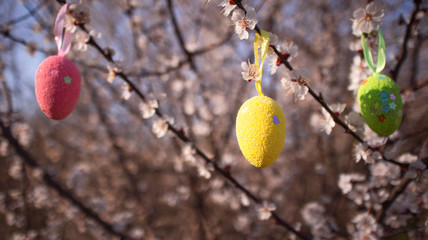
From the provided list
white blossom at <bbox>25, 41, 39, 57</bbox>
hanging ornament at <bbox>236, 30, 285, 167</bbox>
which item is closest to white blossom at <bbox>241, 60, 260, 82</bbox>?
hanging ornament at <bbox>236, 30, 285, 167</bbox>

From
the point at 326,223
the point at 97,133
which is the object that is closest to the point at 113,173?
the point at 97,133

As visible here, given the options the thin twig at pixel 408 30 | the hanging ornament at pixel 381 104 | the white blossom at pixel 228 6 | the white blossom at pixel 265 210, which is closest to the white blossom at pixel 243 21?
the white blossom at pixel 228 6

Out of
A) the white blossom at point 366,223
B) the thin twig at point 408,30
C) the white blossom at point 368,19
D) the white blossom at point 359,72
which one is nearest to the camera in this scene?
the white blossom at point 368,19

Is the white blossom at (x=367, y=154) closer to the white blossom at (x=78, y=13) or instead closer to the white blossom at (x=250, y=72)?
the white blossom at (x=250, y=72)

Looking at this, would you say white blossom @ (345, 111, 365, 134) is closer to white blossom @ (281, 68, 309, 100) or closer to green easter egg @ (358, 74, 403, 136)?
green easter egg @ (358, 74, 403, 136)

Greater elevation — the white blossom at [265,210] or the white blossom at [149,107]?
the white blossom at [149,107]

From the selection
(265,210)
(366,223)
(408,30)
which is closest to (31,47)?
(265,210)
